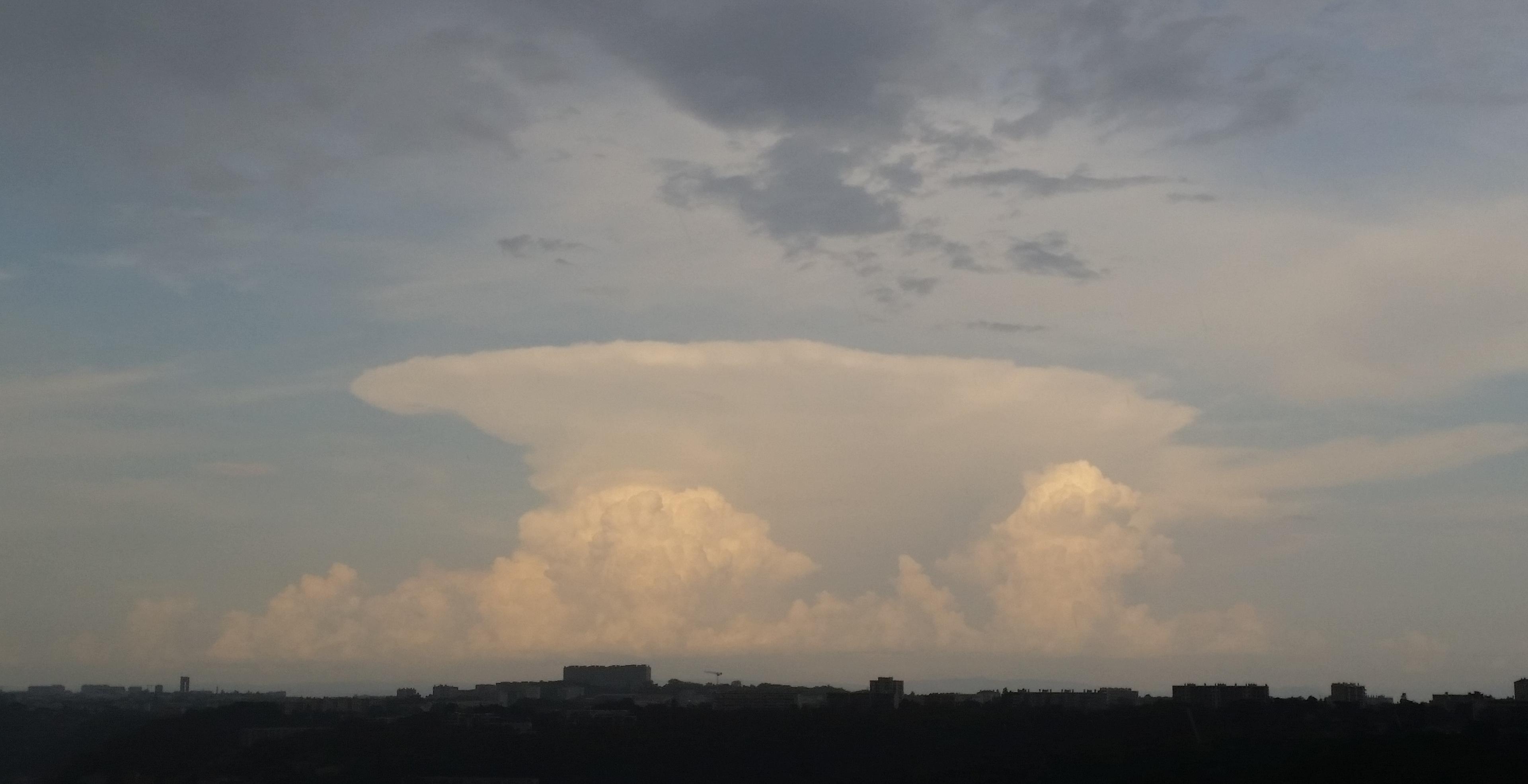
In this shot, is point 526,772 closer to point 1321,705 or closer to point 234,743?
point 234,743

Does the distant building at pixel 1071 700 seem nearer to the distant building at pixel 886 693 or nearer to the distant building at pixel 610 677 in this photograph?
the distant building at pixel 886 693

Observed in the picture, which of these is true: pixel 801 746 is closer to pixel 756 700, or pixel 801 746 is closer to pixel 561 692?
pixel 756 700

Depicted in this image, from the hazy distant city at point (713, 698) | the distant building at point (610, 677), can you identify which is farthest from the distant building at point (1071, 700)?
the distant building at point (610, 677)

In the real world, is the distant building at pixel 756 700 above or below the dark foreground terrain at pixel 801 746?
above

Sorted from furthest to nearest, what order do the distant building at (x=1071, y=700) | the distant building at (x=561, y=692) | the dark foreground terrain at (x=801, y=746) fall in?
the distant building at (x=561, y=692) < the distant building at (x=1071, y=700) < the dark foreground terrain at (x=801, y=746)

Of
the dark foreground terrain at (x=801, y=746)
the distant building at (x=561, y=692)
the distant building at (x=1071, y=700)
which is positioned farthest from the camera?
the distant building at (x=561, y=692)

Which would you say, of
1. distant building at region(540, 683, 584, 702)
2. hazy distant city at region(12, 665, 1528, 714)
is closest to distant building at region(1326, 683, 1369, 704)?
hazy distant city at region(12, 665, 1528, 714)

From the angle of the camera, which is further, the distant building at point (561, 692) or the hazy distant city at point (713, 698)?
the distant building at point (561, 692)
